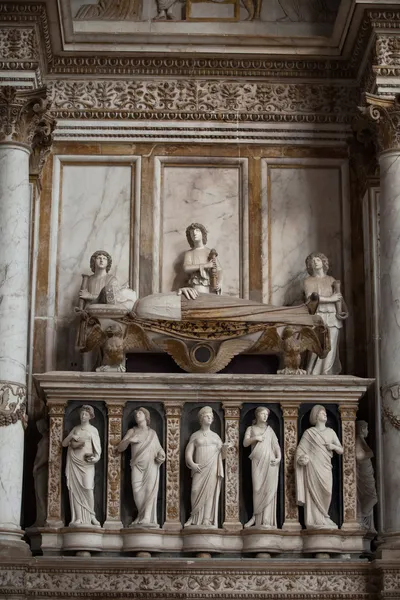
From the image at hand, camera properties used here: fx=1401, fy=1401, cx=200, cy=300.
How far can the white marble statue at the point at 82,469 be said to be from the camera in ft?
48.0

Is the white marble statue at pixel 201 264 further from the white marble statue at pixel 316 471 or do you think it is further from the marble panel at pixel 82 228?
the white marble statue at pixel 316 471

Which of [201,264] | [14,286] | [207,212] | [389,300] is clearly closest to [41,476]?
[14,286]

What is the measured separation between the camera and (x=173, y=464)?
14844 millimetres

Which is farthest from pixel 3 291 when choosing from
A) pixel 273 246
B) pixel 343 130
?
pixel 343 130

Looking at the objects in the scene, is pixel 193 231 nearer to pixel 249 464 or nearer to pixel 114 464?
pixel 249 464

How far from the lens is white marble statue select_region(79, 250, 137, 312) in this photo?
1555 cm

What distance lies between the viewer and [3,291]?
49.4 feet

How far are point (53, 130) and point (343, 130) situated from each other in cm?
354

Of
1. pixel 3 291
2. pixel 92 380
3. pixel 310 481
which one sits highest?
pixel 3 291

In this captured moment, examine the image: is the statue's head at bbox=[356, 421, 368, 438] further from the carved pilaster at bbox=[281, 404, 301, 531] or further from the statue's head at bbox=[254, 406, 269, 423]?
the statue's head at bbox=[254, 406, 269, 423]

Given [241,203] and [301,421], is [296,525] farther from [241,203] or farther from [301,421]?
[241,203]

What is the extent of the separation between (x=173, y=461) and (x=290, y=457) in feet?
4.09

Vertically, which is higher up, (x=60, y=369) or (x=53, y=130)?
(x=53, y=130)

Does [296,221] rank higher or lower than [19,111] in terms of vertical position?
lower
